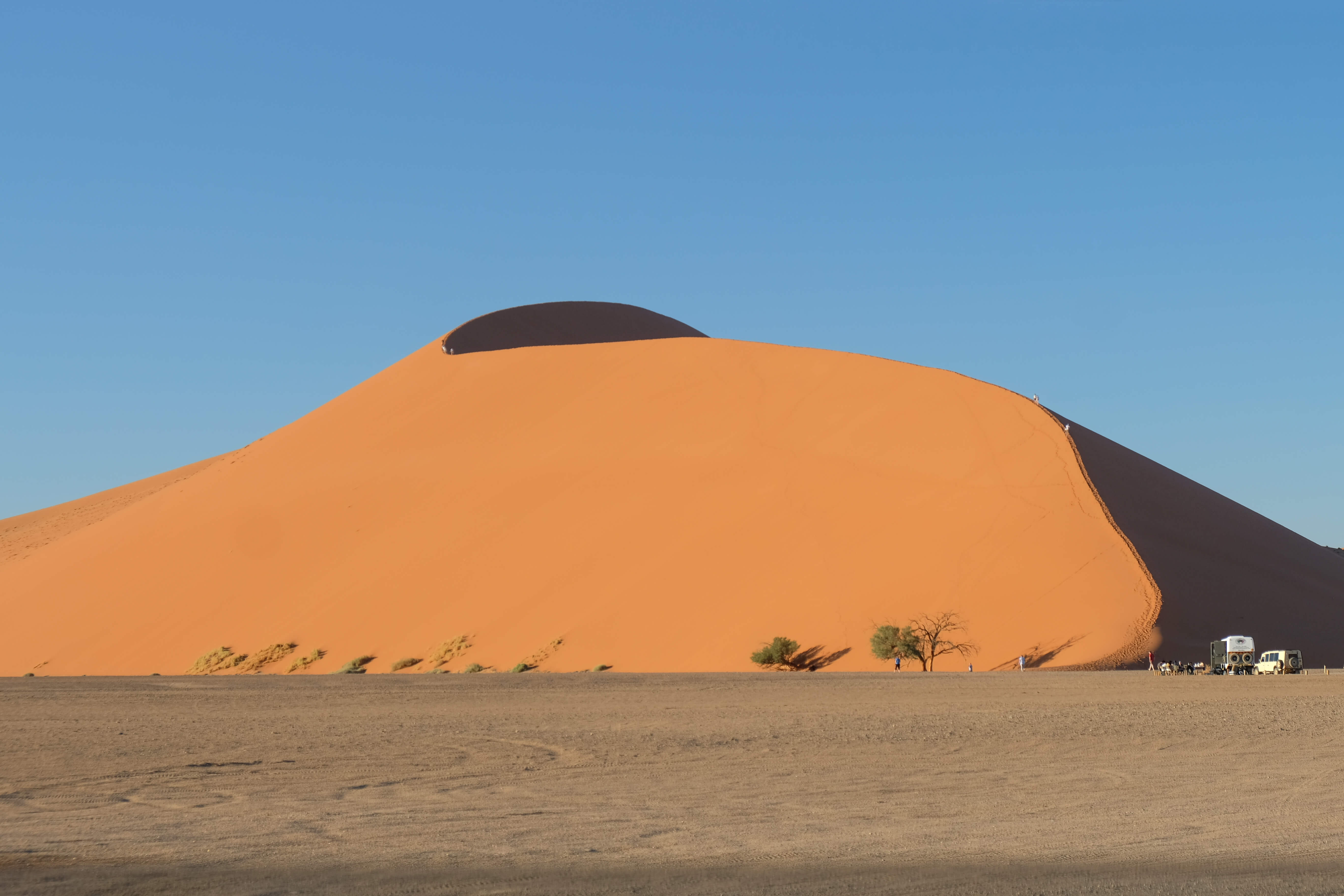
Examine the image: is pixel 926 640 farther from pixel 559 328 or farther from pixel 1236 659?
pixel 559 328

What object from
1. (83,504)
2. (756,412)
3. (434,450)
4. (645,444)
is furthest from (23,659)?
(83,504)

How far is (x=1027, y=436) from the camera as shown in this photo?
43812mm

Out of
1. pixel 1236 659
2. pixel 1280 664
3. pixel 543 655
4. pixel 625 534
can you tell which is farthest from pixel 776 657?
pixel 1280 664

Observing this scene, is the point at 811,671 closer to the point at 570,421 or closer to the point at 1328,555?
the point at 570,421

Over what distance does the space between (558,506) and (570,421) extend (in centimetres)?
703

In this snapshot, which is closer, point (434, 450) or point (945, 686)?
point (945, 686)

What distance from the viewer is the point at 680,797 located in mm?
11312

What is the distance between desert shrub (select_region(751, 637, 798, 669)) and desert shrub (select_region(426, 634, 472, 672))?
9.76 meters

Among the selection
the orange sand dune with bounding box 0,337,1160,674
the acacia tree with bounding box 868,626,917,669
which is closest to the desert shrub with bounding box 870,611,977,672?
the acacia tree with bounding box 868,626,917,669

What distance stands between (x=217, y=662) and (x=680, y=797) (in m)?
35.0

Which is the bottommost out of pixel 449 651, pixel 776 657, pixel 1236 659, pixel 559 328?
pixel 1236 659

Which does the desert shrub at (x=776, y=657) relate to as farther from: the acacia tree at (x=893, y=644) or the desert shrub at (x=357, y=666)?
the desert shrub at (x=357, y=666)

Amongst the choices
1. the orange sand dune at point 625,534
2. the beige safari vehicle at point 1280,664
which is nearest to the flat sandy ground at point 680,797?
the beige safari vehicle at point 1280,664

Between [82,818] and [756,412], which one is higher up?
[756,412]
